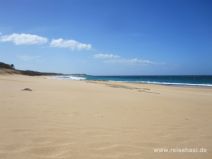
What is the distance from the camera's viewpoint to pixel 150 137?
4.16m

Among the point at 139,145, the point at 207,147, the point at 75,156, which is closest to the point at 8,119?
the point at 75,156

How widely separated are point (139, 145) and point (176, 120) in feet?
8.25

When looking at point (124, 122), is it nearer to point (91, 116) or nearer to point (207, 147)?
point (91, 116)

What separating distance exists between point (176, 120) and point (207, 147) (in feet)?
6.92

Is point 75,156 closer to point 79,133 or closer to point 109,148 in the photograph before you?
point 109,148

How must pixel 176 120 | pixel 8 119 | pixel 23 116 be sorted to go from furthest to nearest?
pixel 176 120, pixel 23 116, pixel 8 119

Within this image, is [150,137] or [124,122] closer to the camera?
[150,137]

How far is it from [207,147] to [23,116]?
414 centimetres

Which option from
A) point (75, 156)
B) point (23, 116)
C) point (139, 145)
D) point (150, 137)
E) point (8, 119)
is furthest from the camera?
point (23, 116)

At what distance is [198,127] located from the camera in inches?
202

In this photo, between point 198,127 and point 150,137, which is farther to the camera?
point 198,127

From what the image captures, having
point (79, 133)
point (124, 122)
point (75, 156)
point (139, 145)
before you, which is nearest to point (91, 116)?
point (124, 122)

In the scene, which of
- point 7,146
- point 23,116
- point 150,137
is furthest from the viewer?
point 23,116

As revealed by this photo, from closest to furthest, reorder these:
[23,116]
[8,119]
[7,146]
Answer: [7,146] → [8,119] → [23,116]
